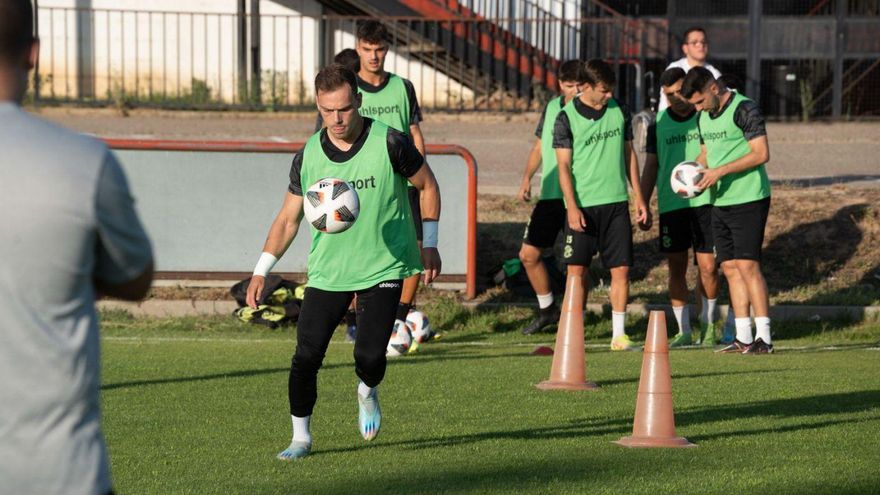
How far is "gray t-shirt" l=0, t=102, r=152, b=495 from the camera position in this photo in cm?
308

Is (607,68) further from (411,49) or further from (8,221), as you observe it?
(411,49)

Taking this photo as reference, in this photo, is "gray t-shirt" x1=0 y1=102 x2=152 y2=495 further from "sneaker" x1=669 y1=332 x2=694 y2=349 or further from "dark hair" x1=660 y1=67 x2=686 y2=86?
"sneaker" x1=669 y1=332 x2=694 y2=349

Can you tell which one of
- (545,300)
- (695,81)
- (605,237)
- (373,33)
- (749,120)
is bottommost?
(545,300)

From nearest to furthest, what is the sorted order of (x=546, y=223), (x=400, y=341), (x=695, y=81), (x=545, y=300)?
1. (x=400, y=341)
2. (x=695, y=81)
3. (x=546, y=223)
4. (x=545, y=300)

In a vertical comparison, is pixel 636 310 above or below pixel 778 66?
below

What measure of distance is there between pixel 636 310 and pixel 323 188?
775 cm

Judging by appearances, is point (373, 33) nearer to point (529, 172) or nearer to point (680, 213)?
point (529, 172)

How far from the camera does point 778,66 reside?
27234mm

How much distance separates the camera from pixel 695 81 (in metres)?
11.6

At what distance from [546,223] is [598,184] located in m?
1.08

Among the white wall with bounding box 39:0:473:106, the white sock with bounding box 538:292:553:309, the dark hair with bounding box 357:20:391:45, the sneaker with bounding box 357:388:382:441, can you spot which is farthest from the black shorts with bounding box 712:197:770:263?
the white wall with bounding box 39:0:473:106

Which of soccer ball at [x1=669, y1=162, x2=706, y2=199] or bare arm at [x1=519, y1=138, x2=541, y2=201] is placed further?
bare arm at [x1=519, y1=138, x2=541, y2=201]

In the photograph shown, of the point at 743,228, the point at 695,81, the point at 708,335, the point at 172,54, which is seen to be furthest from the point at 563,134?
the point at 172,54

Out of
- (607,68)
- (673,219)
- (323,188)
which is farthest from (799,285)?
(323,188)
